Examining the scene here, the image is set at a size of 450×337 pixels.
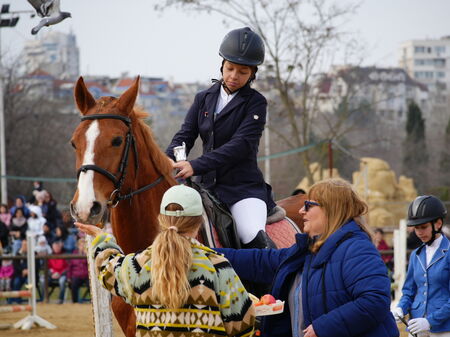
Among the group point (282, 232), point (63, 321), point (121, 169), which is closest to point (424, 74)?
point (63, 321)

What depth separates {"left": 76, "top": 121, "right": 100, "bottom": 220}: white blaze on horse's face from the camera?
191 inches

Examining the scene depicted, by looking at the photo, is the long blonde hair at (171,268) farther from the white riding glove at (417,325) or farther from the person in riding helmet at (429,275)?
the person in riding helmet at (429,275)

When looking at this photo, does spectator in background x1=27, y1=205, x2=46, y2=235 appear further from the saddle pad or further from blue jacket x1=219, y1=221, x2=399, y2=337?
blue jacket x1=219, y1=221, x2=399, y2=337

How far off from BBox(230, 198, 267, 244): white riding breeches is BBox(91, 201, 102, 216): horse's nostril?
1.16 m

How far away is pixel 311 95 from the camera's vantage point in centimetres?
2472

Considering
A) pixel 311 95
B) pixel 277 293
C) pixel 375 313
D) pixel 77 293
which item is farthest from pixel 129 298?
pixel 311 95

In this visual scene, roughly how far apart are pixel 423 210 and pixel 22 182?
28202mm

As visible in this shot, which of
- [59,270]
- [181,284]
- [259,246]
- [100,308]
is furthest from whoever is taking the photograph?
[59,270]

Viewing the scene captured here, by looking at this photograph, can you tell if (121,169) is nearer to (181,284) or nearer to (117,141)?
(117,141)

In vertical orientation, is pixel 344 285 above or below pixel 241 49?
below

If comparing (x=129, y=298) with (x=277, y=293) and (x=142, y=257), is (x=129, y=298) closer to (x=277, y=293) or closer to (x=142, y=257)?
(x=142, y=257)

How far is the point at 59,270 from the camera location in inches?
642

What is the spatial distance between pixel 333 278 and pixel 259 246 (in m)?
1.87

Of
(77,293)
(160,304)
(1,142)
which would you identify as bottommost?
(77,293)
